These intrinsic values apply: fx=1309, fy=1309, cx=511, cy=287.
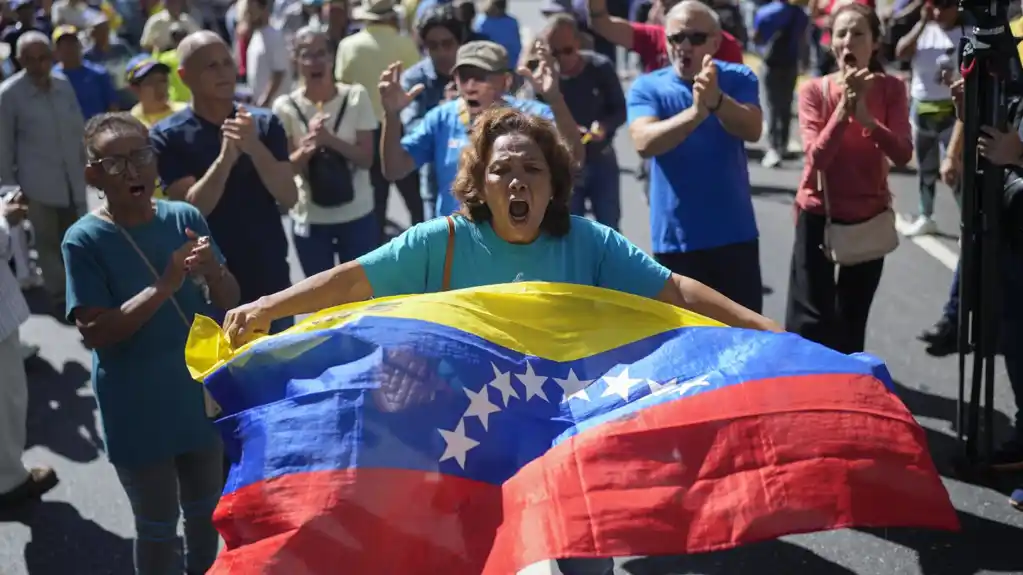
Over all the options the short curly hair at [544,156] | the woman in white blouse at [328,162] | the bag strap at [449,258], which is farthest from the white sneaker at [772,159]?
the bag strap at [449,258]

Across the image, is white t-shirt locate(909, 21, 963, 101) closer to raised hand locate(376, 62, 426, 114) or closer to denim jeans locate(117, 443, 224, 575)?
raised hand locate(376, 62, 426, 114)

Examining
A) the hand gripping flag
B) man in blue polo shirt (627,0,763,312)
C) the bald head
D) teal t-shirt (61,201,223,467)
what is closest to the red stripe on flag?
the hand gripping flag

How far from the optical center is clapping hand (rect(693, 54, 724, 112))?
18.2 ft

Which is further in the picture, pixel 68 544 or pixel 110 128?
pixel 68 544

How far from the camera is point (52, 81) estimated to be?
29.6 feet

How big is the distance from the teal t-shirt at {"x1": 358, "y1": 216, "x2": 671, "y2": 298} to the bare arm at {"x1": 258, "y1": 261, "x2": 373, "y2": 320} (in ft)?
0.12

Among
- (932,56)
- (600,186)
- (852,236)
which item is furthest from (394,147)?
(932,56)

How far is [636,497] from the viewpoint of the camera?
3.48m

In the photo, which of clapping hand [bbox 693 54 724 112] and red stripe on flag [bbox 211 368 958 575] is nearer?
red stripe on flag [bbox 211 368 958 575]

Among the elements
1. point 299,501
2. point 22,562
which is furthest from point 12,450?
point 299,501

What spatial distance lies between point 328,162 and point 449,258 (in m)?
2.89

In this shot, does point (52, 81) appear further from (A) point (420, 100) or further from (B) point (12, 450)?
(B) point (12, 450)

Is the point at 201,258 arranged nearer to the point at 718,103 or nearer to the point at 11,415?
the point at 11,415

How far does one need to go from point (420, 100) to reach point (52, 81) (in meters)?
2.83
